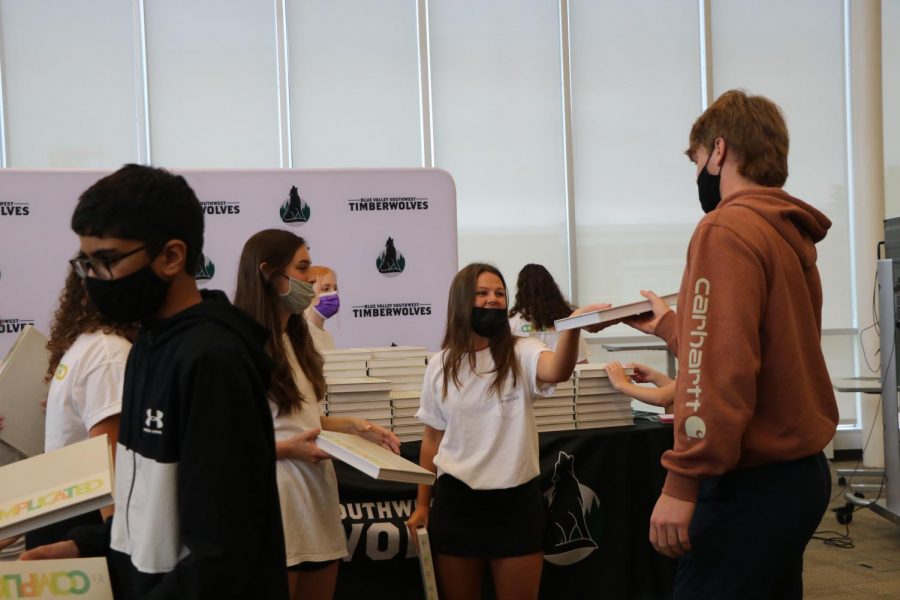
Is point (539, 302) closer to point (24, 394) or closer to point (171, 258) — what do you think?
point (24, 394)

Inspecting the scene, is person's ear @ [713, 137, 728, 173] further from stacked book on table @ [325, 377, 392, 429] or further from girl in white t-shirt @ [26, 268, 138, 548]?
stacked book on table @ [325, 377, 392, 429]

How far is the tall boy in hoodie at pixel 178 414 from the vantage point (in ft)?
3.88

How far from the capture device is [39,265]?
504 centimetres

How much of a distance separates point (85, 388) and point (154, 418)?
945 mm

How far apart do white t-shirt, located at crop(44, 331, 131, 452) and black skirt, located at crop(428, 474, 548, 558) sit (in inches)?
46.5

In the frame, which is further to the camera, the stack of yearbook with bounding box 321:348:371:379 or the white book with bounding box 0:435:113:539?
the stack of yearbook with bounding box 321:348:371:379

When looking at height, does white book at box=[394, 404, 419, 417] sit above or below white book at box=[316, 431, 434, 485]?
below

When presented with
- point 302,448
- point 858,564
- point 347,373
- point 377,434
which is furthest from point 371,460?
point 858,564

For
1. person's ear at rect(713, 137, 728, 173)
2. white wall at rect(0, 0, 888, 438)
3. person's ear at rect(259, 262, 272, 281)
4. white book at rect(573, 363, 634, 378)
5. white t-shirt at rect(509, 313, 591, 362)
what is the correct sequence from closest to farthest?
1. person's ear at rect(713, 137, 728, 173)
2. person's ear at rect(259, 262, 272, 281)
3. white book at rect(573, 363, 634, 378)
4. white t-shirt at rect(509, 313, 591, 362)
5. white wall at rect(0, 0, 888, 438)

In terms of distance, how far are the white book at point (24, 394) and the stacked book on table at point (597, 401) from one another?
2.00 metres

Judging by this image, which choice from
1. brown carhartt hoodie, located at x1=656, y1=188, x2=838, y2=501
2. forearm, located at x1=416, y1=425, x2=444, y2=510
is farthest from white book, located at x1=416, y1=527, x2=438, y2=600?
brown carhartt hoodie, located at x1=656, y1=188, x2=838, y2=501

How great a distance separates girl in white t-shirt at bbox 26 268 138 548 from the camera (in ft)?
6.73

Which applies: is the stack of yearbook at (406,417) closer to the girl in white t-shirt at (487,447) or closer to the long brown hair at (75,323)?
the girl in white t-shirt at (487,447)

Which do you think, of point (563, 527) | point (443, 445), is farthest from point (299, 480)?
point (563, 527)
